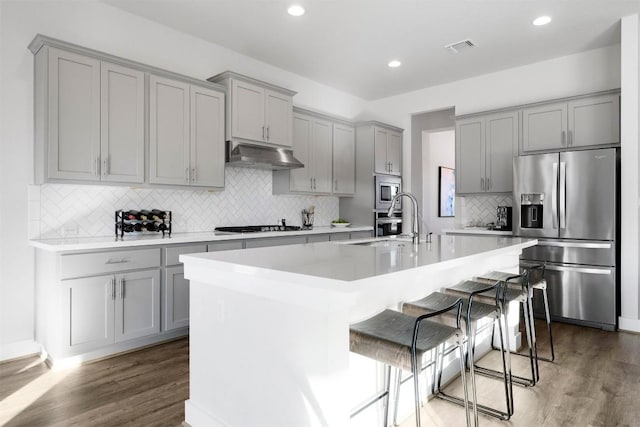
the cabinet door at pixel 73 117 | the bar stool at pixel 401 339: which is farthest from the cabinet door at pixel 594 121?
the cabinet door at pixel 73 117

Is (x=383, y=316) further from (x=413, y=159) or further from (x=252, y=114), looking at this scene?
(x=413, y=159)

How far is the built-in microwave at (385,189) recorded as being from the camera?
5.75 m

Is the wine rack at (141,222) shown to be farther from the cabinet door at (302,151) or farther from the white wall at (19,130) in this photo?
the cabinet door at (302,151)

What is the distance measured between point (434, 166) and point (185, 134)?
18.2 ft

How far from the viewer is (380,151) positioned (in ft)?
19.1

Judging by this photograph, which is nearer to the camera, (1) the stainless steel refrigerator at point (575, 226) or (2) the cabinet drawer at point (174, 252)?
(2) the cabinet drawer at point (174, 252)

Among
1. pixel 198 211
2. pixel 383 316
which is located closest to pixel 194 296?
pixel 383 316

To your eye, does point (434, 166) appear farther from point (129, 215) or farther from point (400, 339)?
point (400, 339)

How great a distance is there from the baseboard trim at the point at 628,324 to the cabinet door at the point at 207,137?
13.6ft

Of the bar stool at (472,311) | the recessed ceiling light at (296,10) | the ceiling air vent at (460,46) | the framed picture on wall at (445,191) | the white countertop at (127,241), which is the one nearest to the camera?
the bar stool at (472,311)

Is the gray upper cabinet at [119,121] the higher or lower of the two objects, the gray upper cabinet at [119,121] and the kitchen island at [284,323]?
the higher

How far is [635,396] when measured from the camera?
97.6 inches

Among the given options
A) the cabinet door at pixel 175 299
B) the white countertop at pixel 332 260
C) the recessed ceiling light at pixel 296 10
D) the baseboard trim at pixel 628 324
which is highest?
the recessed ceiling light at pixel 296 10

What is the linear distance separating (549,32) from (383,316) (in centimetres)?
383
